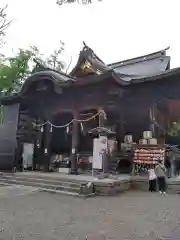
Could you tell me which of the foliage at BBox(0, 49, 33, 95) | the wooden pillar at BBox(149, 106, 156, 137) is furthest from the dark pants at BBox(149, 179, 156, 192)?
the foliage at BBox(0, 49, 33, 95)

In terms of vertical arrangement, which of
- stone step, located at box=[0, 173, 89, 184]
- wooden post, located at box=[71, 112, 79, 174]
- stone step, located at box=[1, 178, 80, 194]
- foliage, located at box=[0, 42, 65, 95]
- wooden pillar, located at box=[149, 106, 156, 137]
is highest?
foliage, located at box=[0, 42, 65, 95]

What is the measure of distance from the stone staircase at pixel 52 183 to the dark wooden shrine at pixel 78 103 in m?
1.77

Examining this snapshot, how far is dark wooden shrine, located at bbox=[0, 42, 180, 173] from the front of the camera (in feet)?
44.5

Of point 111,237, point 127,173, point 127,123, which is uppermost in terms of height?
point 127,123

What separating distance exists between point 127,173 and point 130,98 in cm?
364

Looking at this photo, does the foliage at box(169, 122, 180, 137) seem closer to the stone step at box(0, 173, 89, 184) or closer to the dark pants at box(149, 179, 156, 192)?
the dark pants at box(149, 179, 156, 192)

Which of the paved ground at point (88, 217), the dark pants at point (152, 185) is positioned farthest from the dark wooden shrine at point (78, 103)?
the paved ground at point (88, 217)

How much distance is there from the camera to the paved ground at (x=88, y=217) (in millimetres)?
5465

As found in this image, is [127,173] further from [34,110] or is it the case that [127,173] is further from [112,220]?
[112,220]

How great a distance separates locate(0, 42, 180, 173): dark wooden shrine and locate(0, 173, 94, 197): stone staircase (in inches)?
69.6

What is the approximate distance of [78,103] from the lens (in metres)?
15.3

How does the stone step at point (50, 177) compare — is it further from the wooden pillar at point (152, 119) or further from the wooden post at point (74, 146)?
the wooden pillar at point (152, 119)

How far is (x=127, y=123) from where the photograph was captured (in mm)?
15781

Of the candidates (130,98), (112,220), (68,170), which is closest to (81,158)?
(68,170)
